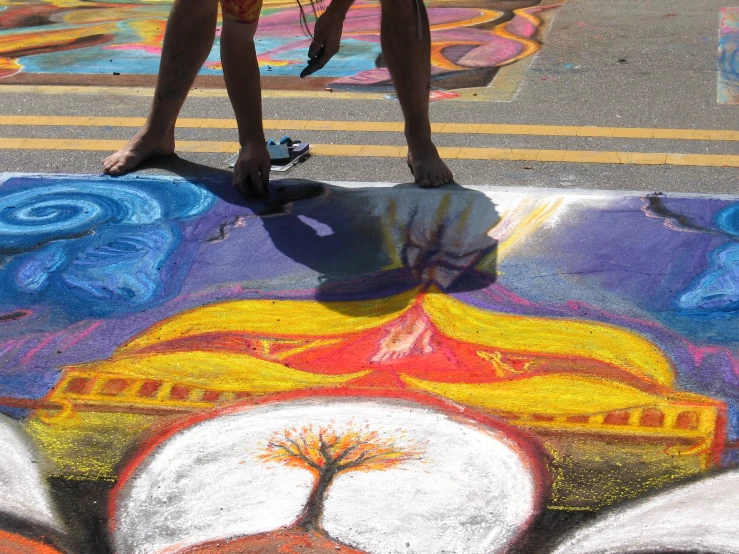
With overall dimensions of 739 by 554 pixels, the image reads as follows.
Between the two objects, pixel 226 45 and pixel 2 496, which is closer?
pixel 2 496

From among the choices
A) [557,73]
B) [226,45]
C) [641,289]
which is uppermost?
[226,45]

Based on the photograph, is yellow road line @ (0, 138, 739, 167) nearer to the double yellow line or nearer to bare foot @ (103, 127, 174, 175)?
the double yellow line

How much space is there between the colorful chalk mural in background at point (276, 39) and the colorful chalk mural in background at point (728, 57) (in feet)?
3.73

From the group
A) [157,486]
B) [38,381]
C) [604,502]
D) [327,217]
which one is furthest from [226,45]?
[604,502]

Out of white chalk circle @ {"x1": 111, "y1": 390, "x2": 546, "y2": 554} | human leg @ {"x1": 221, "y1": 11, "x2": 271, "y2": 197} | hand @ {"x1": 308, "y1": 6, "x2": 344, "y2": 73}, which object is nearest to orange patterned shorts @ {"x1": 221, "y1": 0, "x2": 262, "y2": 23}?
human leg @ {"x1": 221, "y1": 11, "x2": 271, "y2": 197}

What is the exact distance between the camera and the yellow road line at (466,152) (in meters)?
4.10

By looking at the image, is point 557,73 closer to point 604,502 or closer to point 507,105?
point 507,105

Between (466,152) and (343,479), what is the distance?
249 cm

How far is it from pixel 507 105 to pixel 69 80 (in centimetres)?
251

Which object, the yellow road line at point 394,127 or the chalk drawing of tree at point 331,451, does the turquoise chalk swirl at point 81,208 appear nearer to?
the yellow road line at point 394,127

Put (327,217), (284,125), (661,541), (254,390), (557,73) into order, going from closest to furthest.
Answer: (661,541) → (254,390) → (327,217) → (284,125) → (557,73)

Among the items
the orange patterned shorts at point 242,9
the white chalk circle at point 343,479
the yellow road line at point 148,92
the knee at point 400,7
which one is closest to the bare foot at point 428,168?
the knee at point 400,7

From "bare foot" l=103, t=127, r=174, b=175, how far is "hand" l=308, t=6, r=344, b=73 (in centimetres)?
85

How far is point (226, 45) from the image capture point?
3588 mm
